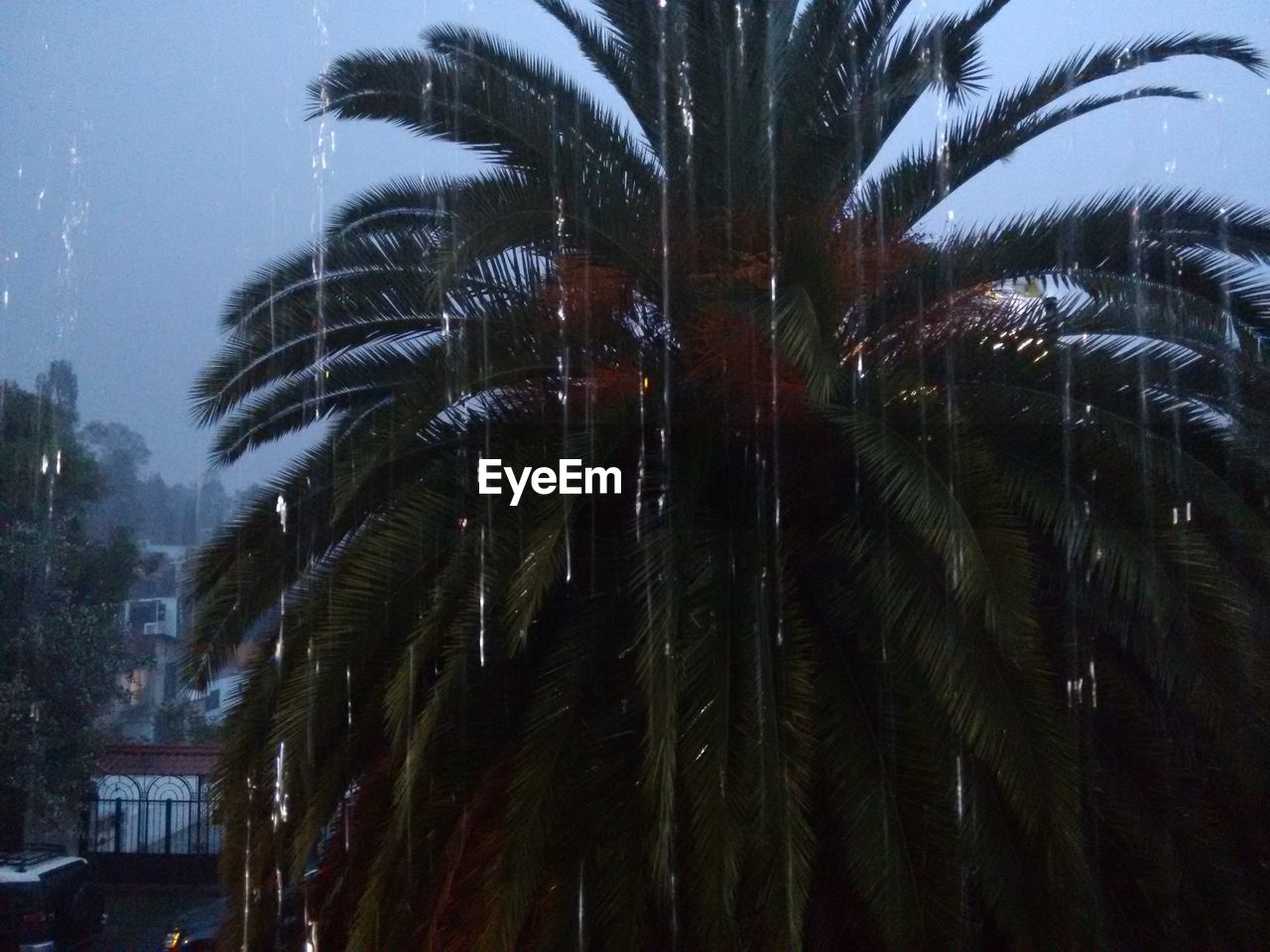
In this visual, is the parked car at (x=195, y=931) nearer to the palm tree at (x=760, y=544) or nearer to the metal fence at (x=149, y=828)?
the metal fence at (x=149, y=828)

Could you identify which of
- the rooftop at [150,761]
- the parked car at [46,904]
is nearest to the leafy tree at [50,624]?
the rooftop at [150,761]

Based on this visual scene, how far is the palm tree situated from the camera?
482 cm

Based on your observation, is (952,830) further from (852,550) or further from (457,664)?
(457,664)

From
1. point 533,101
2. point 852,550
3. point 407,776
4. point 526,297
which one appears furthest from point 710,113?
point 407,776

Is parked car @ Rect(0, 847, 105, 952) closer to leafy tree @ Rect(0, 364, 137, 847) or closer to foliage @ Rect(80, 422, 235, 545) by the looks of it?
leafy tree @ Rect(0, 364, 137, 847)

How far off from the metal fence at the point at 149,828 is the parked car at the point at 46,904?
1.34m

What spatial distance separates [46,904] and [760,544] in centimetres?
511

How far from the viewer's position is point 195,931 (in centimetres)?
753

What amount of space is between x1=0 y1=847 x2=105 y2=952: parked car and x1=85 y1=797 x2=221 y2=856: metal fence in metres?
1.34

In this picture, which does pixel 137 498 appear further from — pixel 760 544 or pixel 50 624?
pixel 760 544

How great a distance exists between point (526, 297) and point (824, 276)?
154 centimetres

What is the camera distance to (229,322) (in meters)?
7.04

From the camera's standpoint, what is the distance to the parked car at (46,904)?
279 inches

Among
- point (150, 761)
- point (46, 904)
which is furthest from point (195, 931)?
point (150, 761)
